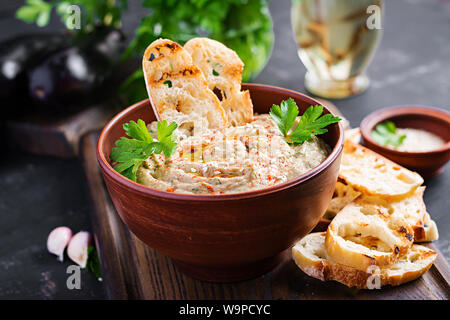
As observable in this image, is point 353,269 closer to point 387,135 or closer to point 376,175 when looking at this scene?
point 376,175

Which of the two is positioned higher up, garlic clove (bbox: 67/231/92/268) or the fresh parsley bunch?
the fresh parsley bunch

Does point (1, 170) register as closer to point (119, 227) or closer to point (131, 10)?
point (119, 227)

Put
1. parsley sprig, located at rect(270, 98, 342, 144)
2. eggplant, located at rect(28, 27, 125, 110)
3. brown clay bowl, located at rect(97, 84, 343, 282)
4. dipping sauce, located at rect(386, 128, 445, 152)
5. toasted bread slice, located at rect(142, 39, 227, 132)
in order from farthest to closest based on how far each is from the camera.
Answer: eggplant, located at rect(28, 27, 125, 110) < dipping sauce, located at rect(386, 128, 445, 152) < toasted bread slice, located at rect(142, 39, 227, 132) < parsley sprig, located at rect(270, 98, 342, 144) < brown clay bowl, located at rect(97, 84, 343, 282)

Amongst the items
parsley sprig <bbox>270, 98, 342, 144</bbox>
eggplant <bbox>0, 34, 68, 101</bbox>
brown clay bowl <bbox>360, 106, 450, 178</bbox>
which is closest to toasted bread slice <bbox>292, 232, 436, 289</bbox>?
parsley sprig <bbox>270, 98, 342, 144</bbox>

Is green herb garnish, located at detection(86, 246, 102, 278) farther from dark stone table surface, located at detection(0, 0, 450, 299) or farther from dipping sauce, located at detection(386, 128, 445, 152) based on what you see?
dipping sauce, located at detection(386, 128, 445, 152)

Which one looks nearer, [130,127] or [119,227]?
[130,127]

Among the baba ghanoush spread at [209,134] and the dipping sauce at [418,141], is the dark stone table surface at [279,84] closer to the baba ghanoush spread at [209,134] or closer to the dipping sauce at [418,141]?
the dipping sauce at [418,141]

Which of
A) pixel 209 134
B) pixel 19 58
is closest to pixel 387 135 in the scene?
pixel 209 134

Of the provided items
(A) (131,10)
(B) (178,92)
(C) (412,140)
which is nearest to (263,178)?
(B) (178,92)
